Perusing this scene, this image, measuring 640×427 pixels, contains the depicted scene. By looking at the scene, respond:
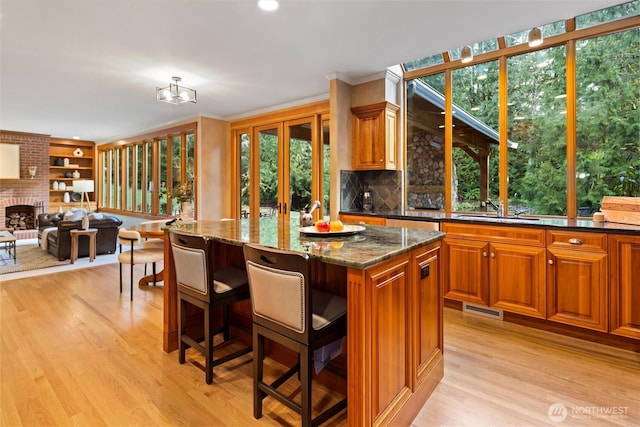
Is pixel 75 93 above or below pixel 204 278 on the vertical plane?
above

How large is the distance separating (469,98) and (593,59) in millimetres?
1213

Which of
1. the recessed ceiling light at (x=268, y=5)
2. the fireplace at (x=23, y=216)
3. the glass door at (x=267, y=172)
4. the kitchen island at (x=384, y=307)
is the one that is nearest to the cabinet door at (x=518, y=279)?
the kitchen island at (x=384, y=307)

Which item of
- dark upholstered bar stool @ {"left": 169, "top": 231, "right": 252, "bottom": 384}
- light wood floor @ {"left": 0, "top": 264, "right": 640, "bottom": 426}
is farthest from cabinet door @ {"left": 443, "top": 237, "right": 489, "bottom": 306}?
dark upholstered bar stool @ {"left": 169, "top": 231, "right": 252, "bottom": 384}

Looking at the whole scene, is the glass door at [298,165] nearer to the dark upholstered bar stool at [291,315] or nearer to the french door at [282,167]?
the french door at [282,167]

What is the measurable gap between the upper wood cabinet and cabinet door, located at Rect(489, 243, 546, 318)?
5.79ft

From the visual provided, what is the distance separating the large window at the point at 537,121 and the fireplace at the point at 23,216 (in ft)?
31.0

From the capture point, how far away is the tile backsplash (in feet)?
14.8

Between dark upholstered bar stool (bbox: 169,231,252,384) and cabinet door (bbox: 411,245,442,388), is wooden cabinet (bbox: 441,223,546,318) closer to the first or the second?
cabinet door (bbox: 411,245,442,388)

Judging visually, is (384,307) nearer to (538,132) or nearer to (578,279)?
(578,279)

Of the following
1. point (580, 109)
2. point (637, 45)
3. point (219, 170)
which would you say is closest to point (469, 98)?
point (580, 109)

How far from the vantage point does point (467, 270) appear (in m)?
3.29

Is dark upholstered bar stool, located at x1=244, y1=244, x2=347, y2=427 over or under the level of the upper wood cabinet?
under

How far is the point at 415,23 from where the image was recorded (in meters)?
2.98

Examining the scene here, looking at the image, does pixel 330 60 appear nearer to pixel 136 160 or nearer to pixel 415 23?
pixel 415 23
